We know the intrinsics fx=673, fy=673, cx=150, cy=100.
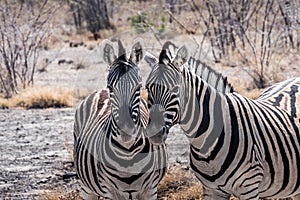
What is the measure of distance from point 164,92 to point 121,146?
55cm

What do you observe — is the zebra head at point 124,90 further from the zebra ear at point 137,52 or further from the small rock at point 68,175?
the small rock at point 68,175

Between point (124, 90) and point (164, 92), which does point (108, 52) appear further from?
point (164, 92)

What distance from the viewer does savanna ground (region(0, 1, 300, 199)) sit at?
6852 millimetres

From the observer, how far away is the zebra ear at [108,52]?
4.52m

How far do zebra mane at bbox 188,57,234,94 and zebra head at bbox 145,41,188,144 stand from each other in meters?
0.24

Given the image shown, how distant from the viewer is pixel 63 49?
21.9m

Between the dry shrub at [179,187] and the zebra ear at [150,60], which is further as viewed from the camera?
the dry shrub at [179,187]

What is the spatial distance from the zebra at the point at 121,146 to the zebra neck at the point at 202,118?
27cm

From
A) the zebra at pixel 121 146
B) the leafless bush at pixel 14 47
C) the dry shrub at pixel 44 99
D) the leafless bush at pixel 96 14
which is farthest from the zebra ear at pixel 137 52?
the leafless bush at pixel 96 14

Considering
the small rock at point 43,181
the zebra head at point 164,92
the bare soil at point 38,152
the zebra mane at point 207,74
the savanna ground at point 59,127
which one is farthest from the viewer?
the small rock at point 43,181

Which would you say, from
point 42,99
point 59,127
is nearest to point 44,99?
point 42,99

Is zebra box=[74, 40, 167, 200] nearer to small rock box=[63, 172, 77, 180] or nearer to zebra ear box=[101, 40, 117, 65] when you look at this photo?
zebra ear box=[101, 40, 117, 65]

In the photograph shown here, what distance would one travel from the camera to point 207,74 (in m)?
4.66

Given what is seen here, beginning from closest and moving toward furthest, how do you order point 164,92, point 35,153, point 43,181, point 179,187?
point 164,92 → point 179,187 → point 43,181 → point 35,153
